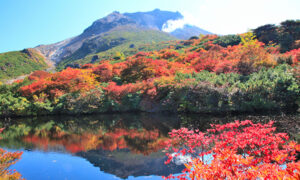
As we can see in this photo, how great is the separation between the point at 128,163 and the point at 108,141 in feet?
11.2

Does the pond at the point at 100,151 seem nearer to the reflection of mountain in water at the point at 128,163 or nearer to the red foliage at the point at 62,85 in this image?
the reflection of mountain in water at the point at 128,163

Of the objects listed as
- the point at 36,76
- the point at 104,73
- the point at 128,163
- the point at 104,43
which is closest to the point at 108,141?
the point at 128,163

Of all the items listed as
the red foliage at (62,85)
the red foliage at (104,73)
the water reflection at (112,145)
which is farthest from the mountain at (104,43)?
the water reflection at (112,145)

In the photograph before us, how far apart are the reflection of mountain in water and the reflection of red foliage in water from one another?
0.51m

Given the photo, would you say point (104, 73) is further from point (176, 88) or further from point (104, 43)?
point (104, 43)

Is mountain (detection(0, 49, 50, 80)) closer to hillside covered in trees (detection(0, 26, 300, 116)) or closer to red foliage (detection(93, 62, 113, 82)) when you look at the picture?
hillside covered in trees (detection(0, 26, 300, 116))

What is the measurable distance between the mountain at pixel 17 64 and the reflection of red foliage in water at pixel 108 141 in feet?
194

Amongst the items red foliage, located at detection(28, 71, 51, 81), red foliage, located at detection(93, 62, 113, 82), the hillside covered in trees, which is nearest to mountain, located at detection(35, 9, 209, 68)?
red foliage, located at detection(28, 71, 51, 81)

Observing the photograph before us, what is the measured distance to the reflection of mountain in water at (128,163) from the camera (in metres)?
7.07

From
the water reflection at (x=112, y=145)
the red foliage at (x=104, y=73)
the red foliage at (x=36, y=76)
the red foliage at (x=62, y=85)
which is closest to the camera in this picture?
the water reflection at (x=112, y=145)

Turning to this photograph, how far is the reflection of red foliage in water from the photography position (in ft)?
31.9

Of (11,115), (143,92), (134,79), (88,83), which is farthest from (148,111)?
(11,115)

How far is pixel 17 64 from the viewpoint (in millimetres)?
72438

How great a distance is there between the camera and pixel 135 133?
40.0 ft
